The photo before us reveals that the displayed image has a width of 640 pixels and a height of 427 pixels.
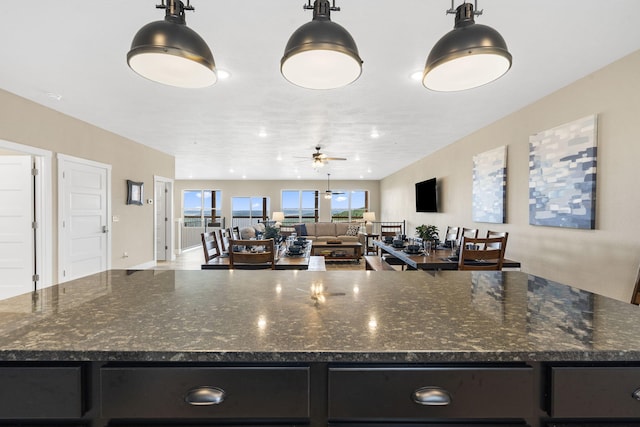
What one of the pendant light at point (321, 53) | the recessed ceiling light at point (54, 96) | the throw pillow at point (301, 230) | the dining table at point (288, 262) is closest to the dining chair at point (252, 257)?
the dining table at point (288, 262)

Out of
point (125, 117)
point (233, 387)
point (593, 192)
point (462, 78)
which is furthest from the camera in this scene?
point (125, 117)

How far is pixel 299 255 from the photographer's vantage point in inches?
128

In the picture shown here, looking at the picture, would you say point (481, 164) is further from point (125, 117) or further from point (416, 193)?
point (125, 117)

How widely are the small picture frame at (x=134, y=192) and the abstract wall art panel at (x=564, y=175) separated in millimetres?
6491

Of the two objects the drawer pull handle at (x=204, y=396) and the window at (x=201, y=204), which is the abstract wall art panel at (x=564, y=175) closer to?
the drawer pull handle at (x=204, y=396)

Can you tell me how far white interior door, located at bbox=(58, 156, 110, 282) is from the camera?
4.23 m

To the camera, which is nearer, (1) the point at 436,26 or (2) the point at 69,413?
(2) the point at 69,413

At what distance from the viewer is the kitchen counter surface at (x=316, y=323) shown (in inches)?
28.8

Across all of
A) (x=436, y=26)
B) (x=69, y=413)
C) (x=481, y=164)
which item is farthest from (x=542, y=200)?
(x=69, y=413)

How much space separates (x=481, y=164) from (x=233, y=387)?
505 centimetres

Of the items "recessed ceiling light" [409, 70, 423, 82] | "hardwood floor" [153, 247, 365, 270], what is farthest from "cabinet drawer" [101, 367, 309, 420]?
"hardwood floor" [153, 247, 365, 270]

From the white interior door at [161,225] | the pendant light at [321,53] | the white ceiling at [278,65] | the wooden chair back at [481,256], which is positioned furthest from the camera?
the white interior door at [161,225]

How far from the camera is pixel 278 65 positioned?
8.98 ft

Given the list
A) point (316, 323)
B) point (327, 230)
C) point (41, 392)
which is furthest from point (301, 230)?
point (41, 392)
